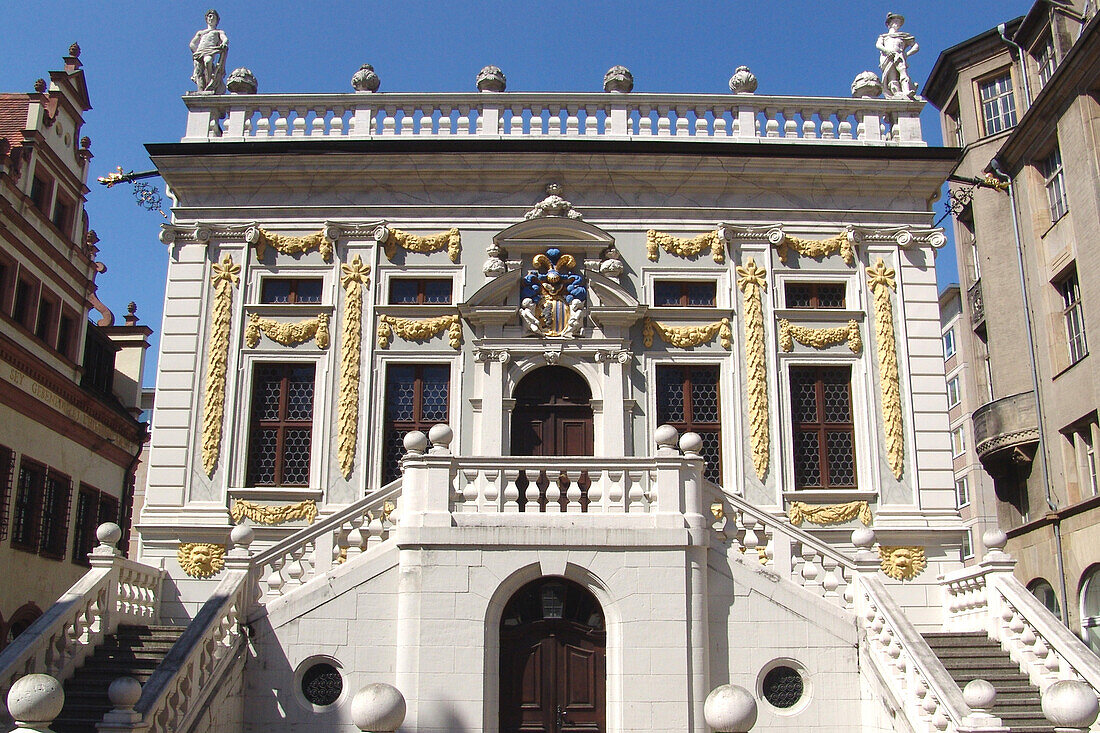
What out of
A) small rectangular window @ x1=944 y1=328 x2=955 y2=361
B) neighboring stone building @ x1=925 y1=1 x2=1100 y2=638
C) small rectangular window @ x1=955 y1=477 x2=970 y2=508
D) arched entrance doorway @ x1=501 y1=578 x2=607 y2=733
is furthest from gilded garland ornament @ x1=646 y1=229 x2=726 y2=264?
small rectangular window @ x1=944 y1=328 x2=955 y2=361

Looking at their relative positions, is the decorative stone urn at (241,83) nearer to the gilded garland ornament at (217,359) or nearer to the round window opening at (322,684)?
the gilded garland ornament at (217,359)

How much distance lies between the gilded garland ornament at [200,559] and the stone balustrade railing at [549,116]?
7.63 m

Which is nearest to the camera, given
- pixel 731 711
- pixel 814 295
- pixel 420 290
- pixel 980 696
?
pixel 731 711

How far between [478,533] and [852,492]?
24.0ft

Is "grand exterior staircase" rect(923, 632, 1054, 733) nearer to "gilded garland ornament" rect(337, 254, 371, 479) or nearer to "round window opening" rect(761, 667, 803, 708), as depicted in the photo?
"round window opening" rect(761, 667, 803, 708)

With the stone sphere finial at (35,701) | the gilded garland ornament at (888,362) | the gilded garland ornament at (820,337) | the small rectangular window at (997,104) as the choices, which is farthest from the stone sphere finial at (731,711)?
the small rectangular window at (997,104)

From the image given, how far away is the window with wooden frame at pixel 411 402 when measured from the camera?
1780 cm

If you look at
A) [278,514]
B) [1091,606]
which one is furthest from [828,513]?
[1091,606]

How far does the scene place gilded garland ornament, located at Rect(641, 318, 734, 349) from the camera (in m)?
Result: 18.1

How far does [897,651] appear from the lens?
1262 cm

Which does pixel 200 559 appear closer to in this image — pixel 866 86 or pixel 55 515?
pixel 55 515

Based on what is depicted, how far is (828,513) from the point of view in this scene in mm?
17250

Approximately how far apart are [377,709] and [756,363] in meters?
10.2

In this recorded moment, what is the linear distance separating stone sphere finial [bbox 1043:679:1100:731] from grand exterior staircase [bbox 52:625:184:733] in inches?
397
